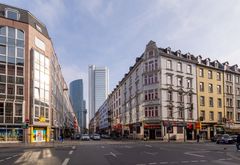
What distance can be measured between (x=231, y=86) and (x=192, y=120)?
57.9 ft

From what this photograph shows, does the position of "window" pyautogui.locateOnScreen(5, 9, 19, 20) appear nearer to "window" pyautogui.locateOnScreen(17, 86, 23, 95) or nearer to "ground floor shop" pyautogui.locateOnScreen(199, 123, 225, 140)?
"window" pyautogui.locateOnScreen(17, 86, 23, 95)

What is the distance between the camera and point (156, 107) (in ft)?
212

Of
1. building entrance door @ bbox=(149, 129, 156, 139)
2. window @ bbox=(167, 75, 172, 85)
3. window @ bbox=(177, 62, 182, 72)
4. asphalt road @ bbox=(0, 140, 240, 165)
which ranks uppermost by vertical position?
window @ bbox=(177, 62, 182, 72)

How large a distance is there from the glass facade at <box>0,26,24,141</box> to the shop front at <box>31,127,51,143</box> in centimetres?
282

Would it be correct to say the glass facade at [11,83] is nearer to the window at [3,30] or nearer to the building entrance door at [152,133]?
the window at [3,30]

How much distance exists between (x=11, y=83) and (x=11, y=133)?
8.01 meters

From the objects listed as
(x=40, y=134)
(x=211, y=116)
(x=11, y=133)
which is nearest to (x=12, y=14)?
(x=11, y=133)

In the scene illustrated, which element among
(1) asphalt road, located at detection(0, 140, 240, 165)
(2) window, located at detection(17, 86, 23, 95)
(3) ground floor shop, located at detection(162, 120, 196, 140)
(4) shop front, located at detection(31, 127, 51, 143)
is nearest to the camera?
(1) asphalt road, located at detection(0, 140, 240, 165)

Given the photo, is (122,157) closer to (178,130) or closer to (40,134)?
(40,134)

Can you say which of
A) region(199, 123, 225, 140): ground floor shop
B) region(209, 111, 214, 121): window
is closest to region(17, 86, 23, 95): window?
region(199, 123, 225, 140): ground floor shop

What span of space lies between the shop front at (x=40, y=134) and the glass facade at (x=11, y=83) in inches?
111

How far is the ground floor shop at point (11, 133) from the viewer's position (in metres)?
51.6

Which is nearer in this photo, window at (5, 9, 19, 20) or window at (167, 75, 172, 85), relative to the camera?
window at (5, 9, 19, 20)

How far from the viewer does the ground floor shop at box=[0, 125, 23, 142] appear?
5159cm
